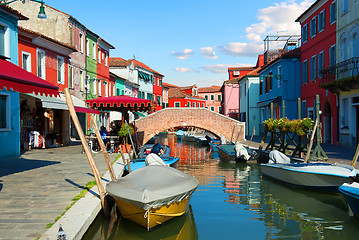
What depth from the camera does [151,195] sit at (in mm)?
6180

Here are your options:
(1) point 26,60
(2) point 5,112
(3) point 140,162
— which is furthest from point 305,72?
(2) point 5,112

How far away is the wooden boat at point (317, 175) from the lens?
928 cm

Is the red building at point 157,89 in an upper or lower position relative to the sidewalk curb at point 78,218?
upper

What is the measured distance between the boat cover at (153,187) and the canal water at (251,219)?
0.68m

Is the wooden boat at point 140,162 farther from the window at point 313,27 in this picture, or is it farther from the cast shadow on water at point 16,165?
the window at point 313,27

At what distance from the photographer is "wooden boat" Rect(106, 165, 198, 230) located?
20.5ft

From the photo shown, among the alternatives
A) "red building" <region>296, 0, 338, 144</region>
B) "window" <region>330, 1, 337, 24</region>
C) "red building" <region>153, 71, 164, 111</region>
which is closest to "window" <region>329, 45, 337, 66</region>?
"red building" <region>296, 0, 338, 144</region>

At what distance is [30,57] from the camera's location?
17.1 meters

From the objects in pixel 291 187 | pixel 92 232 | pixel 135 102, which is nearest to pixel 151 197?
pixel 92 232

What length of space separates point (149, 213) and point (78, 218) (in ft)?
3.93

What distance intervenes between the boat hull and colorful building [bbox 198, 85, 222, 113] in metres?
68.9

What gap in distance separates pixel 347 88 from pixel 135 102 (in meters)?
9.96

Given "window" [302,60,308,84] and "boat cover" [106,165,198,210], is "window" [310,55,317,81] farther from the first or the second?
"boat cover" [106,165,198,210]

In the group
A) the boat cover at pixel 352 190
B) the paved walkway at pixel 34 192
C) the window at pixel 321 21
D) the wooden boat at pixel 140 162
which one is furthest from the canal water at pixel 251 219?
the window at pixel 321 21
